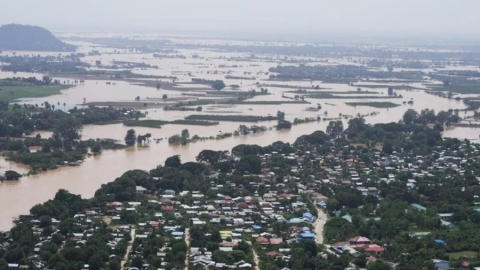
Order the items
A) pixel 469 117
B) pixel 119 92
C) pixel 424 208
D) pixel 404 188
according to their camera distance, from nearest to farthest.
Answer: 1. pixel 424 208
2. pixel 404 188
3. pixel 469 117
4. pixel 119 92

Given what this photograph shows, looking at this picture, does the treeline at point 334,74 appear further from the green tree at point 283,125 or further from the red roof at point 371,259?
the red roof at point 371,259

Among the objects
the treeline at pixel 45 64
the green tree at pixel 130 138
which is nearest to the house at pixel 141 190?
the green tree at pixel 130 138

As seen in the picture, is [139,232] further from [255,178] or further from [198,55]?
[198,55]

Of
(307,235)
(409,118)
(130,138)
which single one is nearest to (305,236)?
(307,235)

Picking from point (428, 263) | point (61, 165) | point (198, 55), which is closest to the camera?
point (428, 263)

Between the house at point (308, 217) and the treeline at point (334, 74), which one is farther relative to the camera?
the treeline at point (334, 74)

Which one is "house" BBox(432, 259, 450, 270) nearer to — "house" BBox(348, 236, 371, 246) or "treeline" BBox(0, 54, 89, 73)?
"house" BBox(348, 236, 371, 246)

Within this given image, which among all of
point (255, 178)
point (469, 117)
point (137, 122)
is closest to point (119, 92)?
point (137, 122)
